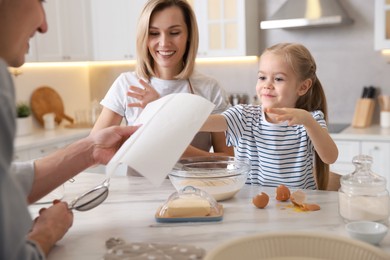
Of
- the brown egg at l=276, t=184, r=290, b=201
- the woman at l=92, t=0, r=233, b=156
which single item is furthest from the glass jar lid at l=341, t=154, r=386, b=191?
the woman at l=92, t=0, r=233, b=156

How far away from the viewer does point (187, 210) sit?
122 cm

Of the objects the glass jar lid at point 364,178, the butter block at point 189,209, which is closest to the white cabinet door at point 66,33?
the butter block at point 189,209

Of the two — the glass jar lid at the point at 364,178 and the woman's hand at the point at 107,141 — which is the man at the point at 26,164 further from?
the glass jar lid at the point at 364,178

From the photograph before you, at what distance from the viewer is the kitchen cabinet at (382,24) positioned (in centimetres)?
330

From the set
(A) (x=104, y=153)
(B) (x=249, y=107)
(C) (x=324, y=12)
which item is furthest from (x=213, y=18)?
(A) (x=104, y=153)

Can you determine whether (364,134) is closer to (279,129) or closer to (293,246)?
(279,129)

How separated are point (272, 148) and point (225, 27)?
7.15ft

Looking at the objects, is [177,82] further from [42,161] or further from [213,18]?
[213,18]

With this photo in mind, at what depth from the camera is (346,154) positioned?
3260 millimetres

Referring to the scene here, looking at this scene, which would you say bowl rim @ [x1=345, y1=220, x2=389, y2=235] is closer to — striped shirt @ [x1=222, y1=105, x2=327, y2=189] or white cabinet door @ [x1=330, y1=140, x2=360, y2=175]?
striped shirt @ [x1=222, y1=105, x2=327, y2=189]

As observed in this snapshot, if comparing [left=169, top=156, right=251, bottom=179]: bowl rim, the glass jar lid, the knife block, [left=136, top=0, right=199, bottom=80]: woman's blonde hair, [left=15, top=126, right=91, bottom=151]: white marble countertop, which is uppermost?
[left=136, top=0, right=199, bottom=80]: woman's blonde hair

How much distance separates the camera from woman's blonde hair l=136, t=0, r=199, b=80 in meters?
1.96

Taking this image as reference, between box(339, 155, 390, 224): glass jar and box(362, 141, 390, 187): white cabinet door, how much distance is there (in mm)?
2157

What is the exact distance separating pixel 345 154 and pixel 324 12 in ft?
3.50
